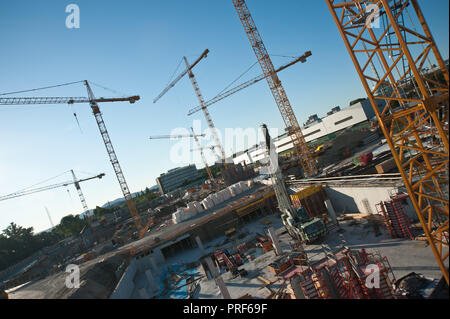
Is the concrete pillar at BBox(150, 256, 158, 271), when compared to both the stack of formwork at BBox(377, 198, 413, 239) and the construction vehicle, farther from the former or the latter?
the stack of formwork at BBox(377, 198, 413, 239)

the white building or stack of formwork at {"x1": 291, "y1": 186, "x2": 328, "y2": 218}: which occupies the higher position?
the white building

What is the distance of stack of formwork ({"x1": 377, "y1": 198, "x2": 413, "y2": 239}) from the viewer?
51.9ft

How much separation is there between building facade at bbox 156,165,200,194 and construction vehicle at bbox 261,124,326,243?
476 ft

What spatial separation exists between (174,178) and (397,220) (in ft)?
542

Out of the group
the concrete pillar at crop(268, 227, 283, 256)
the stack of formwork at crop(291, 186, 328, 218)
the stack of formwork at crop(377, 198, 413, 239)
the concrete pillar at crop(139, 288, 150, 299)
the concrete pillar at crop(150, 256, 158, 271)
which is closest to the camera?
the stack of formwork at crop(377, 198, 413, 239)

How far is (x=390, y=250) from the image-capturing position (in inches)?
599

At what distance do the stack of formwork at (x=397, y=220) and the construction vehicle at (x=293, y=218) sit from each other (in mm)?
4678

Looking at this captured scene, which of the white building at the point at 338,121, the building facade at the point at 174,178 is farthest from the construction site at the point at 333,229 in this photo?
the building facade at the point at 174,178

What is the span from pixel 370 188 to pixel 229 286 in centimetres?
1436

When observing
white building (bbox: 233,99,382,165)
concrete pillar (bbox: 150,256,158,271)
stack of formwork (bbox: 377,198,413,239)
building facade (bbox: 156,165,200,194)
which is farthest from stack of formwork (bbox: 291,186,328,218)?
building facade (bbox: 156,165,200,194)

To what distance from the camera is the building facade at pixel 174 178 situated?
542 ft

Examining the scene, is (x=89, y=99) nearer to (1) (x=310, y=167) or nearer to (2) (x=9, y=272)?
(2) (x=9, y=272)
